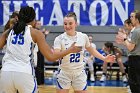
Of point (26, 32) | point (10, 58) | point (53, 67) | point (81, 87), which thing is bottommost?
point (53, 67)

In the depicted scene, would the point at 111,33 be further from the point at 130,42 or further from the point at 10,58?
the point at 10,58

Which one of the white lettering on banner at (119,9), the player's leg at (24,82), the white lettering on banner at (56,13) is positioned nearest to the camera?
the player's leg at (24,82)

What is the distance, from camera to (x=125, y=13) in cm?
1291

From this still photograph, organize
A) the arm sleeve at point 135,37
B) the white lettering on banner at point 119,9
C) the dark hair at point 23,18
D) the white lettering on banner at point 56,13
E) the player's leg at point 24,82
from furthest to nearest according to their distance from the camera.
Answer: the white lettering on banner at point 56,13 → the white lettering on banner at point 119,9 → the arm sleeve at point 135,37 → the dark hair at point 23,18 → the player's leg at point 24,82

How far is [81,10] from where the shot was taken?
520 inches

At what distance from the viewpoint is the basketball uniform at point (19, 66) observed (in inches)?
136

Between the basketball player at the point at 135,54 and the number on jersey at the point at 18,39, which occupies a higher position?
the number on jersey at the point at 18,39

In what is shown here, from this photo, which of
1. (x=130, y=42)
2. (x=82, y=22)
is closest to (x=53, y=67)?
(x=82, y=22)

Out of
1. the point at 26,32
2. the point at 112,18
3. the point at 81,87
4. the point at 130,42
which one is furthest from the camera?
the point at 112,18

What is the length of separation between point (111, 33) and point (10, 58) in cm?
1054

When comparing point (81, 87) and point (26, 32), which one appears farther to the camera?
point (81, 87)

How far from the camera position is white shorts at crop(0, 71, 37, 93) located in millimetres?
3451

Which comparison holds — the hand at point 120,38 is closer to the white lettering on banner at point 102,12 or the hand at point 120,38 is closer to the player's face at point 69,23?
the player's face at point 69,23

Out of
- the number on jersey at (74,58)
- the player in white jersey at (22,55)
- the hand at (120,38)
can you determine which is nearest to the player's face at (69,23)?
the number on jersey at (74,58)
